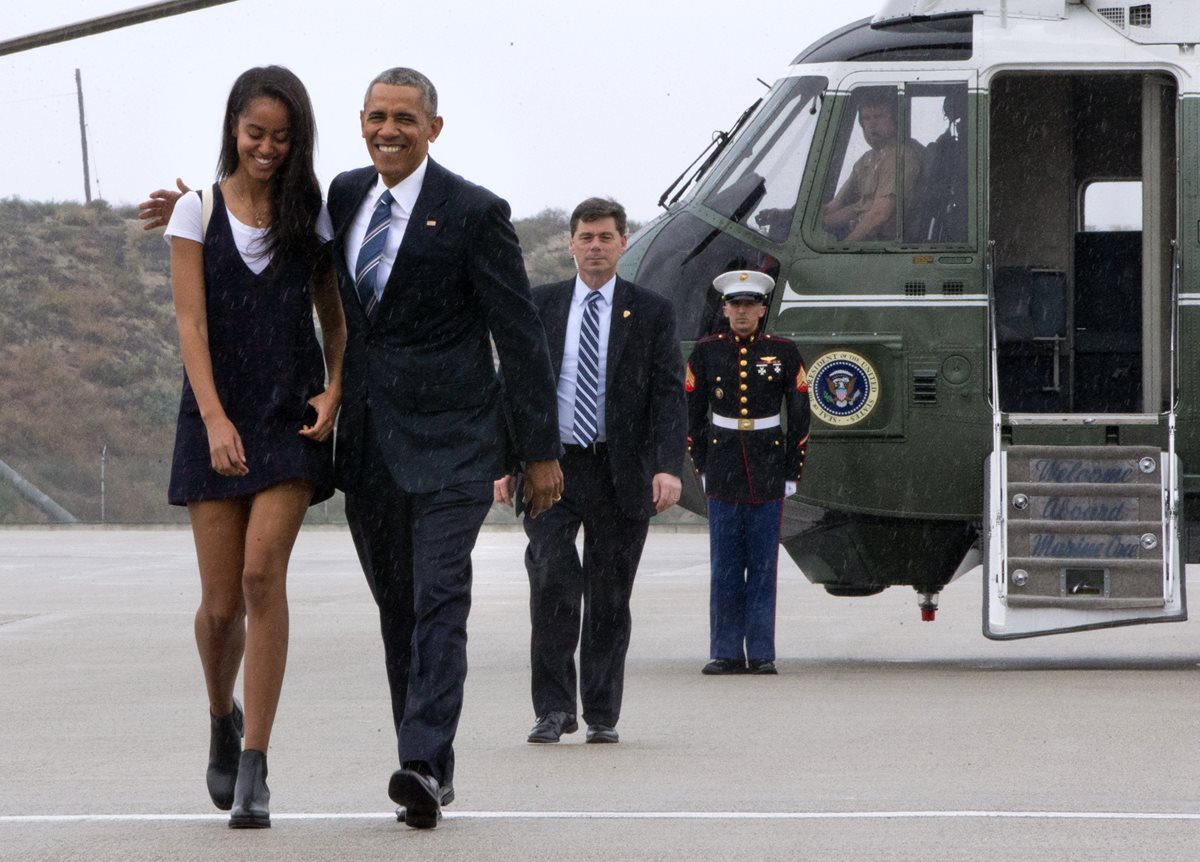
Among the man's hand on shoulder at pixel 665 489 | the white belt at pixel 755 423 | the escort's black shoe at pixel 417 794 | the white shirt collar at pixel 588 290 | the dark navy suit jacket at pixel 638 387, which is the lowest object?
the escort's black shoe at pixel 417 794

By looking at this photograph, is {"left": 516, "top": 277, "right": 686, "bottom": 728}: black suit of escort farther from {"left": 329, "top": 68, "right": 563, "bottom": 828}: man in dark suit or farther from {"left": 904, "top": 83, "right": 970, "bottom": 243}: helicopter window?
{"left": 904, "top": 83, "right": 970, "bottom": 243}: helicopter window

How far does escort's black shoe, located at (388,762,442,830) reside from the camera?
5.80 metres

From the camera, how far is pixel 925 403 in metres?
11.3

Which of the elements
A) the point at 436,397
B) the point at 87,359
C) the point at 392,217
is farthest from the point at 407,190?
the point at 87,359

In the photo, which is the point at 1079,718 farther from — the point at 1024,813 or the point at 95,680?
the point at 95,680

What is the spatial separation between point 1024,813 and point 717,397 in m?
5.08

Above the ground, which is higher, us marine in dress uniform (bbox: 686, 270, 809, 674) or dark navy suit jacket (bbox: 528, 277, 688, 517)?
dark navy suit jacket (bbox: 528, 277, 688, 517)

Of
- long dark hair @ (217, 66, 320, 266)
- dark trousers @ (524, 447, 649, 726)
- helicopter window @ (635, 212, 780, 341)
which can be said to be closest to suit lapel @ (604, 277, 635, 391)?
dark trousers @ (524, 447, 649, 726)

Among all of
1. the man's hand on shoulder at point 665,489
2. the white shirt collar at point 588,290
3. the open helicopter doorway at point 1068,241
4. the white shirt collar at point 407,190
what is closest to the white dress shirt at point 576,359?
the white shirt collar at point 588,290

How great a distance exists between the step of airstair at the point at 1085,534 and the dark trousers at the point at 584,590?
10.4 feet

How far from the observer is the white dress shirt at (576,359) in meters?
8.20

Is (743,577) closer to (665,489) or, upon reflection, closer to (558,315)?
(558,315)

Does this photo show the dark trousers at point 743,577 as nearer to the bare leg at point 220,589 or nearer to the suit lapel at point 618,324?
the suit lapel at point 618,324

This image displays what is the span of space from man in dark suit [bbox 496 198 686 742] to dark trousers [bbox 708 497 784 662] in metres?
2.54
